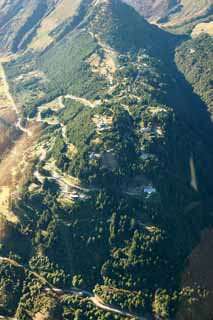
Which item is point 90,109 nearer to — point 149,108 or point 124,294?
point 149,108

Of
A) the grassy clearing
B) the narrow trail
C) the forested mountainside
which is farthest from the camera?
the grassy clearing

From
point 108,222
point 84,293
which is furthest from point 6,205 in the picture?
point 84,293

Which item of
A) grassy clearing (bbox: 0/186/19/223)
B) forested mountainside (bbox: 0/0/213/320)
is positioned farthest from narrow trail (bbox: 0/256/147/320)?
grassy clearing (bbox: 0/186/19/223)

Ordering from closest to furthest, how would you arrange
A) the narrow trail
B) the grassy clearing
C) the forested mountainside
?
1. the narrow trail
2. the forested mountainside
3. the grassy clearing

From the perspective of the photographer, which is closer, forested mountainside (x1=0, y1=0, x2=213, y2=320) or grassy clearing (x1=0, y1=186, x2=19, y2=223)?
forested mountainside (x1=0, y1=0, x2=213, y2=320)

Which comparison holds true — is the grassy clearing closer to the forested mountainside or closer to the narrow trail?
the forested mountainside

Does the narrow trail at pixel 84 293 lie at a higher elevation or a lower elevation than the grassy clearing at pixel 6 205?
lower

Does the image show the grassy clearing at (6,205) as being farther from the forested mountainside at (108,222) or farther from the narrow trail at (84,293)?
the narrow trail at (84,293)

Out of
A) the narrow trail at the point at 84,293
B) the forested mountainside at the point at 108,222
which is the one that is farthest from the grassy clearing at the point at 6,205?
the narrow trail at the point at 84,293

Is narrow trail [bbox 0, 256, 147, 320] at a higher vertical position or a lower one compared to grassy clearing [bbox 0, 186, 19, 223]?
lower

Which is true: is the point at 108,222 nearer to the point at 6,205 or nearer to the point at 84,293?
the point at 84,293

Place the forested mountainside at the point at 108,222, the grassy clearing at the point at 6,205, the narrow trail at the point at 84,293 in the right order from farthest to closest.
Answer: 1. the grassy clearing at the point at 6,205
2. the forested mountainside at the point at 108,222
3. the narrow trail at the point at 84,293
